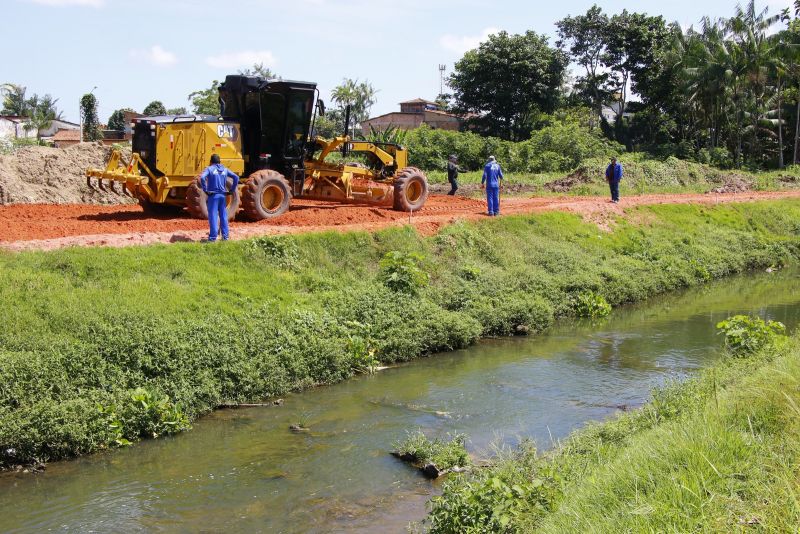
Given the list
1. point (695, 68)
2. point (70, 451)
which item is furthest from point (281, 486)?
point (695, 68)

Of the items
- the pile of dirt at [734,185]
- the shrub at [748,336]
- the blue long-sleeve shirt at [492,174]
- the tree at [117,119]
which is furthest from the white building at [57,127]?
the shrub at [748,336]

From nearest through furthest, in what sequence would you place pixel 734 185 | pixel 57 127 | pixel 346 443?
pixel 346 443 < pixel 734 185 < pixel 57 127

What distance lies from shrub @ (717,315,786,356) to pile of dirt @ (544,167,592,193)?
1987 cm

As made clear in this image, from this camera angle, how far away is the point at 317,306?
44.1 feet

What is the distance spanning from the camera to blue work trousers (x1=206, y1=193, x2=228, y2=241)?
47.5 ft

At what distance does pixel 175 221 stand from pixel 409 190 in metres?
6.50

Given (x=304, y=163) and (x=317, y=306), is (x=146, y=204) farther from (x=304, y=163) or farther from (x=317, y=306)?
(x=317, y=306)

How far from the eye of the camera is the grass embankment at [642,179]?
3262 centimetres

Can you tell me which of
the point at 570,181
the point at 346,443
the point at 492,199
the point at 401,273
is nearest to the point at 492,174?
the point at 492,199

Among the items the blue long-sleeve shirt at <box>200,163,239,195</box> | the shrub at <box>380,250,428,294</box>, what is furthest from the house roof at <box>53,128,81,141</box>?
the shrub at <box>380,250,428,294</box>

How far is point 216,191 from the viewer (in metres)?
14.4

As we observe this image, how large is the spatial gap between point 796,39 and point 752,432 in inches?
1774

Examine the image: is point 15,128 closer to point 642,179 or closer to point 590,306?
point 642,179

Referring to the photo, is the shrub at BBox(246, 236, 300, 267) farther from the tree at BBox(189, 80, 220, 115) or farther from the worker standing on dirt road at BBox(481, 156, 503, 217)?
the tree at BBox(189, 80, 220, 115)
